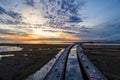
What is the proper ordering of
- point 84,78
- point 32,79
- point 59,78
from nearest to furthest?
point 59,78, point 32,79, point 84,78

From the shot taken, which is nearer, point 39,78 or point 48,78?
point 48,78

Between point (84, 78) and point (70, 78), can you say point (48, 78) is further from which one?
point (84, 78)

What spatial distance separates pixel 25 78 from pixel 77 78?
637 cm

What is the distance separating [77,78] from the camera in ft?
77.2

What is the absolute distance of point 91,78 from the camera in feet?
69.1

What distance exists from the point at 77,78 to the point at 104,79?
12.1ft

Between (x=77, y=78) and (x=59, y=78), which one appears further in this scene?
(x=77, y=78)

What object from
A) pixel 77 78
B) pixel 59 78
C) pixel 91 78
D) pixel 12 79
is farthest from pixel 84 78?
pixel 12 79

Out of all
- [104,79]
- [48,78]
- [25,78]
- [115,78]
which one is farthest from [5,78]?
[115,78]

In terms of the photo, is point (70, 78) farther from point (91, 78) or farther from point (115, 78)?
point (115, 78)

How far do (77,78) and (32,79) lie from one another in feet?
18.2

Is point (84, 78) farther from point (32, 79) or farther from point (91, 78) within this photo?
point (32, 79)

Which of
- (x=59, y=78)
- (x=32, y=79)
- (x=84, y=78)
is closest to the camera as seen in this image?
(x=59, y=78)

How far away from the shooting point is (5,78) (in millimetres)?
22703
